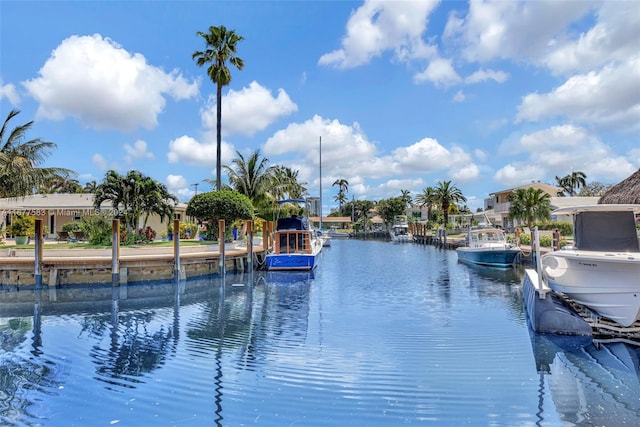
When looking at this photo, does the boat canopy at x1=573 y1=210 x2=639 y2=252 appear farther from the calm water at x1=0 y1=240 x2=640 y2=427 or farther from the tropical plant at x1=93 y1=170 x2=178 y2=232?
the tropical plant at x1=93 y1=170 x2=178 y2=232

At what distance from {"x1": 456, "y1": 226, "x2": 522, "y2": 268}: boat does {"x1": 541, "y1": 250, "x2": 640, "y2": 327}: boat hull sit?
18.3 metres

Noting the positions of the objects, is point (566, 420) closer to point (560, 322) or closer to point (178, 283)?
point (560, 322)

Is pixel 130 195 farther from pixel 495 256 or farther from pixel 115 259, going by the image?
pixel 495 256

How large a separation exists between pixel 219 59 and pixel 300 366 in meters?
29.8

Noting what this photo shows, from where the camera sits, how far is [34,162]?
87.1 ft

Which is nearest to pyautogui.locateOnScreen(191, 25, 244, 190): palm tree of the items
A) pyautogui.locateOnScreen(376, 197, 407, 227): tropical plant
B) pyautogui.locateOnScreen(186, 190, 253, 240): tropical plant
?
pyautogui.locateOnScreen(186, 190, 253, 240): tropical plant

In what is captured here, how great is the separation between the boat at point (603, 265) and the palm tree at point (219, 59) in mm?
25923

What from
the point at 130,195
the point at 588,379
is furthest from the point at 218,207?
the point at 588,379

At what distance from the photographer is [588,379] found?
8711 millimetres

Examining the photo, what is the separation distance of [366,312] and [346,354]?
514cm

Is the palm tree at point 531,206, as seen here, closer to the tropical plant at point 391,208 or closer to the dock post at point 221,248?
the dock post at point 221,248

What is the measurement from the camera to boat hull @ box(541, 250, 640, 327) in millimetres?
10711

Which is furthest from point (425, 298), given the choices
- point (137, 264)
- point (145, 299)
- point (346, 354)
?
point (137, 264)

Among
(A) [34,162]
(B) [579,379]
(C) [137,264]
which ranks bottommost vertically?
(B) [579,379]
